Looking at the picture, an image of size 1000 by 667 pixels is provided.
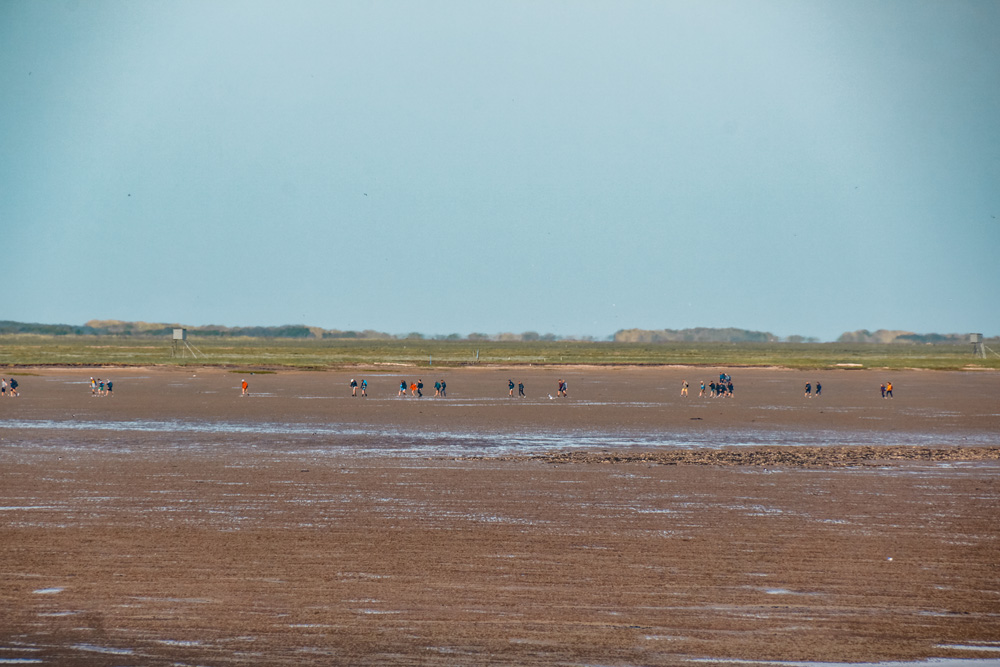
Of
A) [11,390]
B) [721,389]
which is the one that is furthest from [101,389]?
[721,389]

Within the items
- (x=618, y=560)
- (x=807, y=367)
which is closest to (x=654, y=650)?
(x=618, y=560)

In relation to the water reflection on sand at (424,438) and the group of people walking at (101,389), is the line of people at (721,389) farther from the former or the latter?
the group of people walking at (101,389)

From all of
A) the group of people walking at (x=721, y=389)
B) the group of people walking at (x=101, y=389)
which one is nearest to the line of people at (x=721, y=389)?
the group of people walking at (x=721, y=389)

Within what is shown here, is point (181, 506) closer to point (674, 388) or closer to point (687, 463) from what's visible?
point (687, 463)

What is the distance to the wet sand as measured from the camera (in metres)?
10.4

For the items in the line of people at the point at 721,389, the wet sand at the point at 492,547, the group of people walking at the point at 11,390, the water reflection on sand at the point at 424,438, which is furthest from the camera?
the line of people at the point at 721,389

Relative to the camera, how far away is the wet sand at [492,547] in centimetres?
1042

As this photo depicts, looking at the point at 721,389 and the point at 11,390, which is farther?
the point at 721,389

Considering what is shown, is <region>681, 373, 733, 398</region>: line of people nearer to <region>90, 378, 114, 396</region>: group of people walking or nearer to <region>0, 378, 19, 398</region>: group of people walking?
<region>90, 378, 114, 396</region>: group of people walking

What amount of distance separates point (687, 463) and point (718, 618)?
1416 cm

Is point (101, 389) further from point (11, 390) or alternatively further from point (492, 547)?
point (492, 547)

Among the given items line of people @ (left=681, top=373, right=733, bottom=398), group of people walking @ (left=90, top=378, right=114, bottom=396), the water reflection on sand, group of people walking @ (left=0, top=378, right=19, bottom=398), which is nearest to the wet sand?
the water reflection on sand

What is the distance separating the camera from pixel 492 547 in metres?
14.7

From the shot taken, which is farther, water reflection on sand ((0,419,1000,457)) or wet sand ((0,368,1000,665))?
water reflection on sand ((0,419,1000,457))
